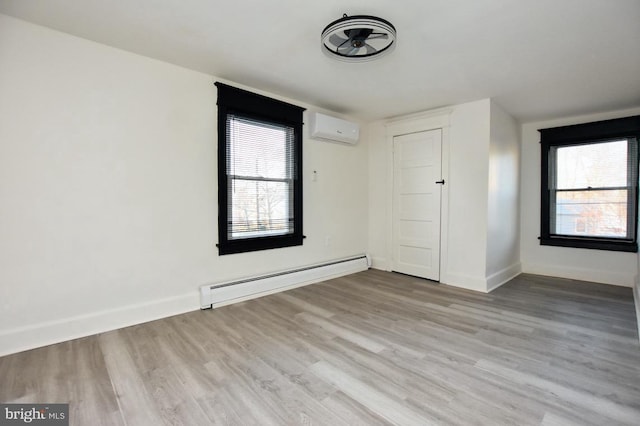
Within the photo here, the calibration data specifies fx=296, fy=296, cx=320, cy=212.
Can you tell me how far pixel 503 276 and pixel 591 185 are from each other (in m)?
1.88

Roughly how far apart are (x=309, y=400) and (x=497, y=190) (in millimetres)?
3668

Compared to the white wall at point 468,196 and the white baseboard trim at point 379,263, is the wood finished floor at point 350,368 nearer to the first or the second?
the white wall at point 468,196

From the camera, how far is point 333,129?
13.6ft

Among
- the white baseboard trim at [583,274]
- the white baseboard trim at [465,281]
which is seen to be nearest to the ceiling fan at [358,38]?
the white baseboard trim at [465,281]

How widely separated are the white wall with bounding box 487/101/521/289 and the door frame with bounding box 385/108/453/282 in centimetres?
54

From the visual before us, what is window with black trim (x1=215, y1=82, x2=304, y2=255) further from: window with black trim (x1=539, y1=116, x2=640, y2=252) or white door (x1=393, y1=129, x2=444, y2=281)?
window with black trim (x1=539, y1=116, x2=640, y2=252)

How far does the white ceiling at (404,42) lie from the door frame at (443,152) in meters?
0.52

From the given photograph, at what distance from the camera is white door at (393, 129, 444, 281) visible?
14.0 ft

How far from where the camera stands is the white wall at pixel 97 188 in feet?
7.14

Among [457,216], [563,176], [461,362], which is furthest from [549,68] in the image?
[461,362]

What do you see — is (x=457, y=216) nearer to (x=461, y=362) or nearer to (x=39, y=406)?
(x=461, y=362)

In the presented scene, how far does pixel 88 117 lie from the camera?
8.02 feet

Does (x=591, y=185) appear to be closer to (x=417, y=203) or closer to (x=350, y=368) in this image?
(x=417, y=203)

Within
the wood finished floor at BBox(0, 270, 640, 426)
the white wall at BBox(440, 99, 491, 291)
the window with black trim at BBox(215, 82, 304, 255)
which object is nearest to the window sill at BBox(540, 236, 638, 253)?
the wood finished floor at BBox(0, 270, 640, 426)
